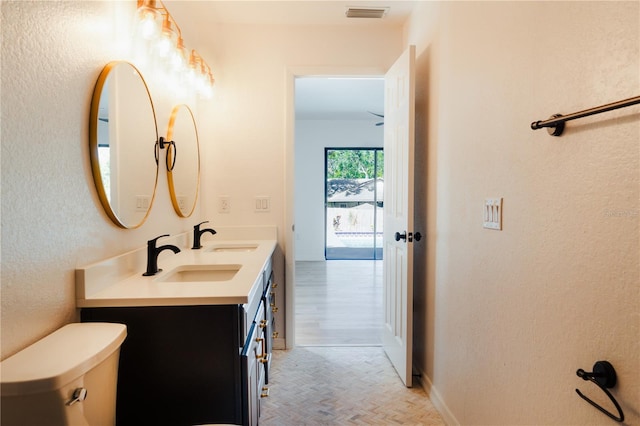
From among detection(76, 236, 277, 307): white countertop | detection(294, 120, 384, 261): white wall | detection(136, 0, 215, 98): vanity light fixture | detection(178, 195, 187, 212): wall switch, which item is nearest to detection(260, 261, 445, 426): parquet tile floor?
detection(76, 236, 277, 307): white countertop

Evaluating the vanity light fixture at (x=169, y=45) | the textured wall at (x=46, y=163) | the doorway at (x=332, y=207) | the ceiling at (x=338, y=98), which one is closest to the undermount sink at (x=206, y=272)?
the textured wall at (x=46, y=163)

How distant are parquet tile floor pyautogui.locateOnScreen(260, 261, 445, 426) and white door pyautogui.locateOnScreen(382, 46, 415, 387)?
148 mm

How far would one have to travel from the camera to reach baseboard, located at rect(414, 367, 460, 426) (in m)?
1.80

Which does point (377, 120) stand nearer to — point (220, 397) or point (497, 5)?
point (497, 5)

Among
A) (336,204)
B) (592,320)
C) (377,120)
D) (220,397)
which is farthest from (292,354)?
(377,120)

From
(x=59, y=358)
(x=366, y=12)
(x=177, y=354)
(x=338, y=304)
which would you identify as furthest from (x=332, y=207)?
(x=59, y=358)

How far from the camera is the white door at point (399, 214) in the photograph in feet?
6.95

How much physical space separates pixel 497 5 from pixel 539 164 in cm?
70

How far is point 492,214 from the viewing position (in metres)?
1.38

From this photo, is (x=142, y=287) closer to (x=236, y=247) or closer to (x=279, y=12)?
(x=236, y=247)

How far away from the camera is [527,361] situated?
1.18 meters

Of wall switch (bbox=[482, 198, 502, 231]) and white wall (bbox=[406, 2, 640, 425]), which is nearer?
white wall (bbox=[406, 2, 640, 425])

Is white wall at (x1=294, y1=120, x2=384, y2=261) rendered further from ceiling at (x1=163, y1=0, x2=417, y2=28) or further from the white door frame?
ceiling at (x1=163, y1=0, x2=417, y2=28)

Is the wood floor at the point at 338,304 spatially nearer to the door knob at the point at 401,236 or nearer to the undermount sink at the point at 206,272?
the door knob at the point at 401,236
